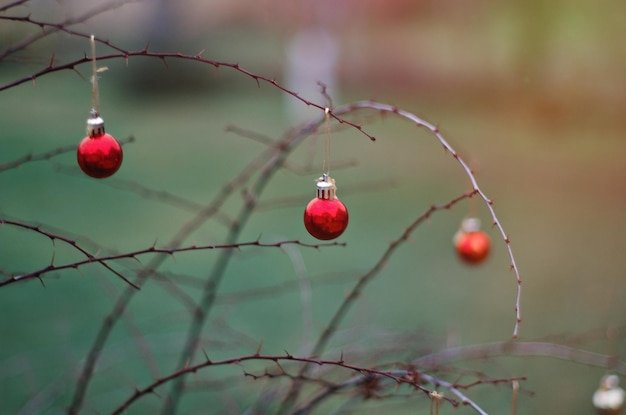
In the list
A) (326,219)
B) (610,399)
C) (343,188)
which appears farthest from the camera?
(343,188)

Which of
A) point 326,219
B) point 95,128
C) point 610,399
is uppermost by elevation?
point 95,128

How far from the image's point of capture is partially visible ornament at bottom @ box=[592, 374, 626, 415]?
166cm

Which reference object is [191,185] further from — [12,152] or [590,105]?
[590,105]

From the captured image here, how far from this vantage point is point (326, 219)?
96 cm

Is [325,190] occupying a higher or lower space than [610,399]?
higher

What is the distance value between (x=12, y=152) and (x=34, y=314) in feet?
7.98

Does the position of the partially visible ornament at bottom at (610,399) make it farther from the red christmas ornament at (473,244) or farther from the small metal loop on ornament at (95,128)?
the small metal loop on ornament at (95,128)

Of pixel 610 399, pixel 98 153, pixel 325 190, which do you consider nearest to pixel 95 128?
pixel 98 153

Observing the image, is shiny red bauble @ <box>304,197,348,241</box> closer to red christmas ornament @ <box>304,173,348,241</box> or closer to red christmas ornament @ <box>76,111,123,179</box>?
red christmas ornament @ <box>304,173,348,241</box>

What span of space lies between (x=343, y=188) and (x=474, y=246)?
360 millimetres

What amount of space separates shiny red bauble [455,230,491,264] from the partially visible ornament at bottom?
403mm

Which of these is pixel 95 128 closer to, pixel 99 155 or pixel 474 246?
pixel 99 155

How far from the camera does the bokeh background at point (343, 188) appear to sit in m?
2.64

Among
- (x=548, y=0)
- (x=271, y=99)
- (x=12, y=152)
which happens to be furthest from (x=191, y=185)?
(x=548, y=0)
